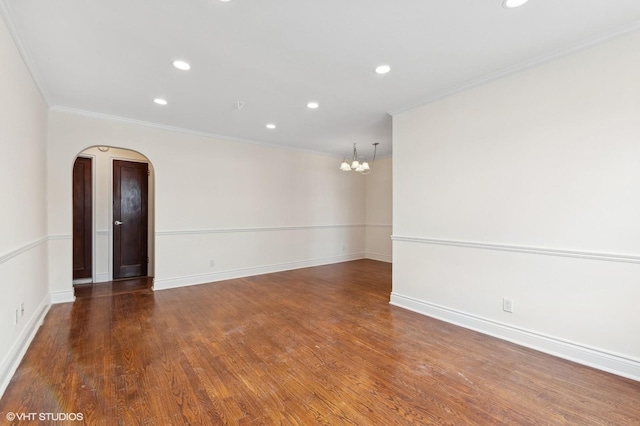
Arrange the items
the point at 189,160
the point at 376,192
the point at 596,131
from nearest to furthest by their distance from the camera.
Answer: the point at 596,131
the point at 189,160
the point at 376,192

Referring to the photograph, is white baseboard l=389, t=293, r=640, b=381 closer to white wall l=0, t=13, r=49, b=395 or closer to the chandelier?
the chandelier

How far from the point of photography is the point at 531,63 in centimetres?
254

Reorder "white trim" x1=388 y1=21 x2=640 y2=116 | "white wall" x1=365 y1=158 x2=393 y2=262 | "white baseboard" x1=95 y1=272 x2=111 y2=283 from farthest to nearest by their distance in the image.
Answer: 1. "white wall" x1=365 y1=158 x2=393 y2=262
2. "white baseboard" x1=95 y1=272 x2=111 y2=283
3. "white trim" x1=388 y1=21 x2=640 y2=116

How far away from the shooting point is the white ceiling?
191 centimetres

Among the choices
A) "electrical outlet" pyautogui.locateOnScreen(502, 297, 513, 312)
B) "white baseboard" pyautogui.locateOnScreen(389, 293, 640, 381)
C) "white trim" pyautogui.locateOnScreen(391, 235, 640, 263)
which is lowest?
"white baseboard" pyautogui.locateOnScreen(389, 293, 640, 381)

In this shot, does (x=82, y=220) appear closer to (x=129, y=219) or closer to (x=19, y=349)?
(x=129, y=219)

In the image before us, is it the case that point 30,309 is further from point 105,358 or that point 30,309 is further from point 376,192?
point 376,192

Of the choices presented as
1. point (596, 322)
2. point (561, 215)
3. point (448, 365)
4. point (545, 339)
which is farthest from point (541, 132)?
point (448, 365)

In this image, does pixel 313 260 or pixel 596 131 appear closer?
pixel 596 131

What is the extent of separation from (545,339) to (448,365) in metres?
0.99

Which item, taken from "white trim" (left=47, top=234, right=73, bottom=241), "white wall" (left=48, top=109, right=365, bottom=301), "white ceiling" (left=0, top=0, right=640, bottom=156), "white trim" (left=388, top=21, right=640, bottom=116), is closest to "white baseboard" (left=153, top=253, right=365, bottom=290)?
"white wall" (left=48, top=109, right=365, bottom=301)

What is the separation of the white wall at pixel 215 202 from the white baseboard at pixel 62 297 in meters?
0.01

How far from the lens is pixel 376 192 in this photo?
7258 millimetres

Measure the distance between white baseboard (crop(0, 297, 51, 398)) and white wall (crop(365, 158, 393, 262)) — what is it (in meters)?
6.10
